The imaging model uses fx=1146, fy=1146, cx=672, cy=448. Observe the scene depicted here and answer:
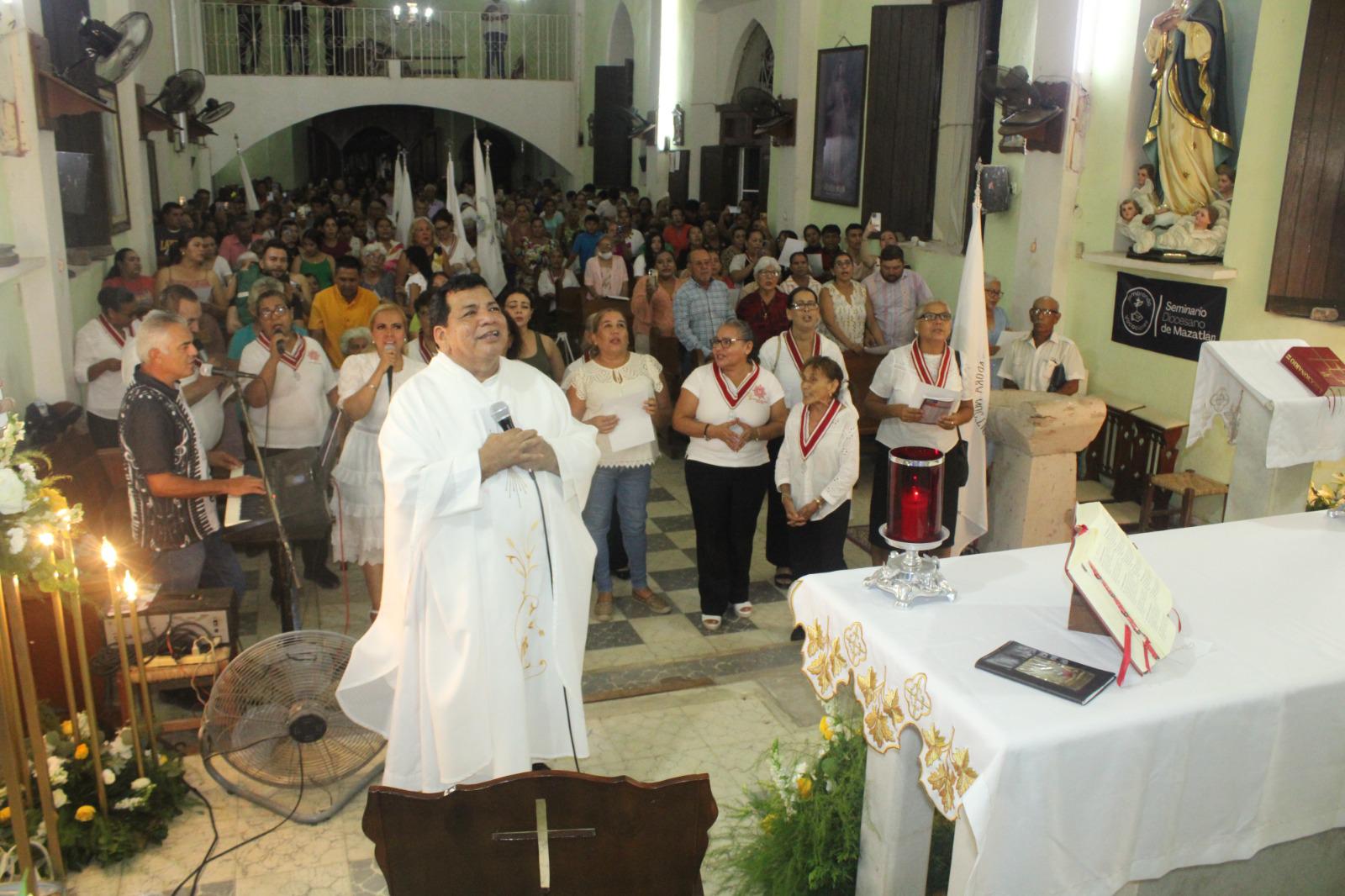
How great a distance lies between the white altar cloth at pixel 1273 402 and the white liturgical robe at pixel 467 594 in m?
2.17

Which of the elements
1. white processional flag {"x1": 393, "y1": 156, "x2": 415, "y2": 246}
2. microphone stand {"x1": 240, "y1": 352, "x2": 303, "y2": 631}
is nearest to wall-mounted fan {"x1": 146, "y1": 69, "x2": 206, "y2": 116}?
white processional flag {"x1": 393, "y1": 156, "x2": 415, "y2": 246}

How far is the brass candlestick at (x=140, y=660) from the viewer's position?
10.6ft

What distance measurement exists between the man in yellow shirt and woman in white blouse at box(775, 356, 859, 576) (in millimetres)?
2972

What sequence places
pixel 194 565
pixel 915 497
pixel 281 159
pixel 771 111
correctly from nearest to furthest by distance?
pixel 915 497
pixel 194 565
pixel 771 111
pixel 281 159

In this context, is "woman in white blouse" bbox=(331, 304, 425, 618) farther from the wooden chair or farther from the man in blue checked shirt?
the wooden chair

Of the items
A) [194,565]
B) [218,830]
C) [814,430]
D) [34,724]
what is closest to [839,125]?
[814,430]

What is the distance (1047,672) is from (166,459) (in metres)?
3.13

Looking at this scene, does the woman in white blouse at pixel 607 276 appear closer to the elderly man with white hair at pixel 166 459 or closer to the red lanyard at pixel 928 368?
the red lanyard at pixel 928 368

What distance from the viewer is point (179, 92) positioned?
10.8 m

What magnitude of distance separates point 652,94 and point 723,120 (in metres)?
3.14

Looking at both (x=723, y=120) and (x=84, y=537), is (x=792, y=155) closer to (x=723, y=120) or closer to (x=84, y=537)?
(x=723, y=120)

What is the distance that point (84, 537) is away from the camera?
379cm

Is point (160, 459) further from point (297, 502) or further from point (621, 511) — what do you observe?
point (621, 511)

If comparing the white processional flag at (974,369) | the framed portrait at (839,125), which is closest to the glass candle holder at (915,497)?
the white processional flag at (974,369)
